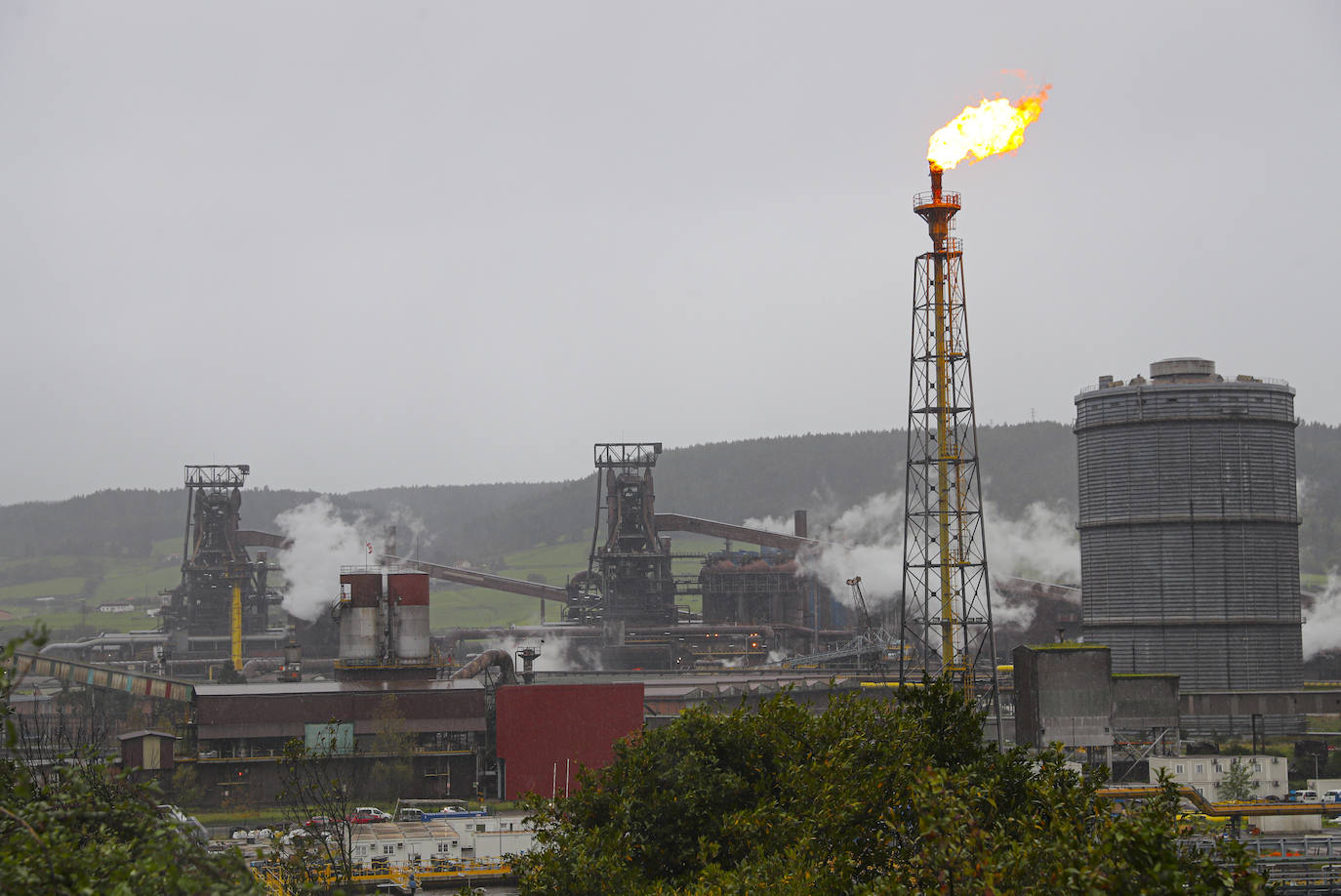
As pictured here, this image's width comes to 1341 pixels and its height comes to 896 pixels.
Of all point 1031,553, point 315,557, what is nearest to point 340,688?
point 315,557

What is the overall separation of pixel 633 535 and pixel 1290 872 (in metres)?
72.5

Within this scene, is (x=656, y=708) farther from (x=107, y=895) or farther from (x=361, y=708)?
(x=107, y=895)

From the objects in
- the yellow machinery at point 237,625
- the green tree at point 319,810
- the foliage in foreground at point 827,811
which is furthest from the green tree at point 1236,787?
the yellow machinery at point 237,625

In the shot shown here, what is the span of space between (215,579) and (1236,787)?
83758 mm

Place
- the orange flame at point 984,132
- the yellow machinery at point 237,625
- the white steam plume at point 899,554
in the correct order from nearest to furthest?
the orange flame at point 984,132
the white steam plume at point 899,554
the yellow machinery at point 237,625

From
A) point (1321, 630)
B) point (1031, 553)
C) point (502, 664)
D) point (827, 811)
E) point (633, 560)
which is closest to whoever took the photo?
point (827, 811)

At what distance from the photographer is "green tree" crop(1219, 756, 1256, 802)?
5066 centimetres

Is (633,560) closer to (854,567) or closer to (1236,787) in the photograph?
(854,567)

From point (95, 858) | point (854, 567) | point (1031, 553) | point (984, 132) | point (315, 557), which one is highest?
point (984, 132)

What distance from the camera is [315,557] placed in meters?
119

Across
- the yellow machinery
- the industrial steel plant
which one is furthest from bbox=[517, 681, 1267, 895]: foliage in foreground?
the yellow machinery

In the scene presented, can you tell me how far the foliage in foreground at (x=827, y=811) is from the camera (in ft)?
53.8

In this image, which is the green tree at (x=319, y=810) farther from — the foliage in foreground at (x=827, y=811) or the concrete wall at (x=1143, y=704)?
the concrete wall at (x=1143, y=704)

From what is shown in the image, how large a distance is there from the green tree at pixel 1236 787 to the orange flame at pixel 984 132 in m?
23.3
